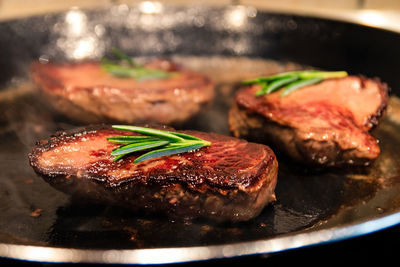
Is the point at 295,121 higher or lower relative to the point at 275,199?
higher

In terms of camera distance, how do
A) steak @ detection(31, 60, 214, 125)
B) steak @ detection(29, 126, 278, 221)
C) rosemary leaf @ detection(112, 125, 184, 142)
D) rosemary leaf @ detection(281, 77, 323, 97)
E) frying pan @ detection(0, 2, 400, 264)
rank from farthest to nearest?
1. steak @ detection(31, 60, 214, 125)
2. rosemary leaf @ detection(281, 77, 323, 97)
3. rosemary leaf @ detection(112, 125, 184, 142)
4. steak @ detection(29, 126, 278, 221)
5. frying pan @ detection(0, 2, 400, 264)

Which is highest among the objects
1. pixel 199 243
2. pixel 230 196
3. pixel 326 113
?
pixel 326 113

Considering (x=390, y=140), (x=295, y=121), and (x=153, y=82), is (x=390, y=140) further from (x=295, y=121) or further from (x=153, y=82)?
(x=153, y=82)

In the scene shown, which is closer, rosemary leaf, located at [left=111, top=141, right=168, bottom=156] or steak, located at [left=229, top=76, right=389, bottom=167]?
rosemary leaf, located at [left=111, top=141, right=168, bottom=156]

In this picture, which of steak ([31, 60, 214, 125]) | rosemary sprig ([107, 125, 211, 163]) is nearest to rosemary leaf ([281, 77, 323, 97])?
steak ([31, 60, 214, 125])

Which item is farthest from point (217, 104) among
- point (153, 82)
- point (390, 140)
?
point (390, 140)

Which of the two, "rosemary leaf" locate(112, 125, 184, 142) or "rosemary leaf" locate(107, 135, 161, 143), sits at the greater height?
"rosemary leaf" locate(112, 125, 184, 142)

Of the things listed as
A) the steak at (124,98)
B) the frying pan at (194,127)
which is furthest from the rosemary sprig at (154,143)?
the steak at (124,98)

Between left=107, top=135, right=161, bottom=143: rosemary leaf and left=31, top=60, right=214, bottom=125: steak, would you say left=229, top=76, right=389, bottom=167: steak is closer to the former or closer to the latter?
left=31, top=60, right=214, bottom=125: steak
